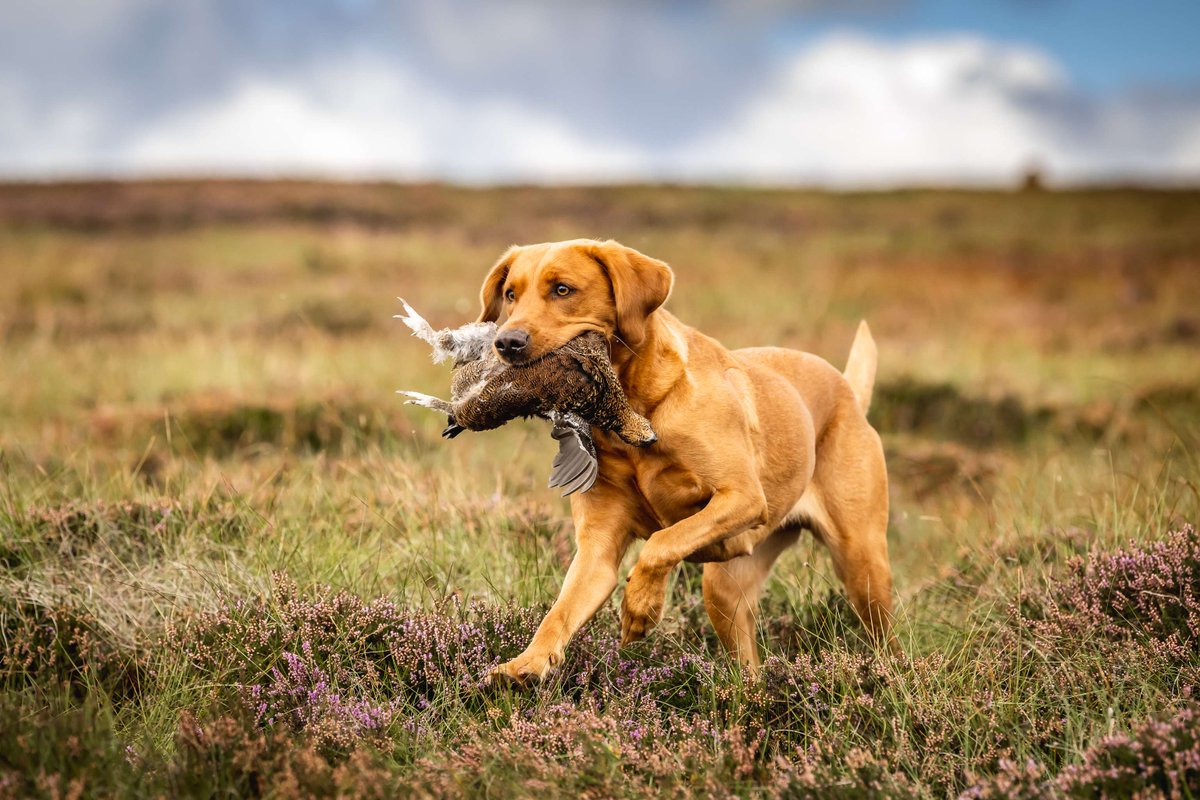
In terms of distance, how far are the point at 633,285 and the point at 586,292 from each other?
0.56ft

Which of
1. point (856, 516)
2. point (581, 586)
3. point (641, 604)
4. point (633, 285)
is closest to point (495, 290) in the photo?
point (633, 285)

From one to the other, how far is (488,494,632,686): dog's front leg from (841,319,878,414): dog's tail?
1.73 metres

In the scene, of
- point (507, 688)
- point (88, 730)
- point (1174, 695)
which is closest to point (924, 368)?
point (1174, 695)

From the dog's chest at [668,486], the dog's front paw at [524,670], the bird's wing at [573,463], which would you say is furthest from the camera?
the dog's chest at [668,486]

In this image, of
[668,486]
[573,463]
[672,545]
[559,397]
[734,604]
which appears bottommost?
[734,604]

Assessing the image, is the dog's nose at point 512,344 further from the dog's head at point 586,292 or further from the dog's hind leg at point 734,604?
the dog's hind leg at point 734,604

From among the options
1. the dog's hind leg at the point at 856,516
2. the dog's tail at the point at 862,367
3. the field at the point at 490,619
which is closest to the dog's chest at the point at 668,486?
the field at the point at 490,619

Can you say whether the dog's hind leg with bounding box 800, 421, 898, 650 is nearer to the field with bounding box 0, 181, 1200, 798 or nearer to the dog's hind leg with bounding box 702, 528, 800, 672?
the field with bounding box 0, 181, 1200, 798

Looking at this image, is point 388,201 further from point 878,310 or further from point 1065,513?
point 1065,513

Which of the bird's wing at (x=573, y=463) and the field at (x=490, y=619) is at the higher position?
the bird's wing at (x=573, y=463)

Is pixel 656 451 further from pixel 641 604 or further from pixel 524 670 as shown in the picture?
pixel 524 670

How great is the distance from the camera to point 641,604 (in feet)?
11.6

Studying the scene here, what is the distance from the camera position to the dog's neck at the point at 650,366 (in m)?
3.72

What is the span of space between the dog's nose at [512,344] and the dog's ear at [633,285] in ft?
1.19
